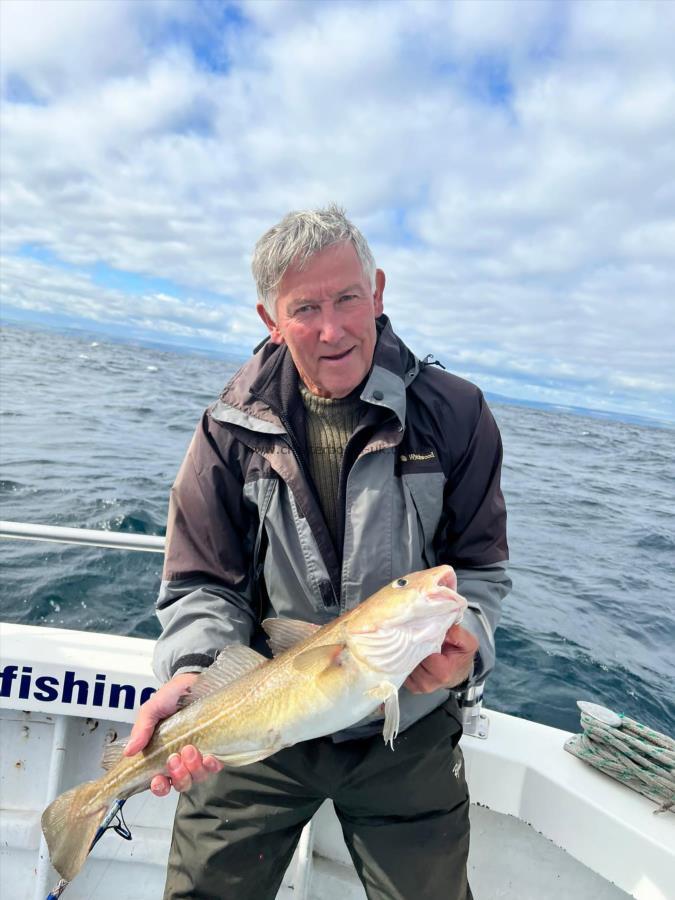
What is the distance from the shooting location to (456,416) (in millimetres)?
2867

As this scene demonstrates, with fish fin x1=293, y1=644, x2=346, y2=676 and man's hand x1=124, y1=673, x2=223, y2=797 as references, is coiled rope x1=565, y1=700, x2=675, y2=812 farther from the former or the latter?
man's hand x1=124, y1=673, x2=223, y2=797

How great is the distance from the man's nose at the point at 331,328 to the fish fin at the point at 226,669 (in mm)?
1390

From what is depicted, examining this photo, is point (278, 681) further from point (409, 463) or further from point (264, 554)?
point (409, 463)

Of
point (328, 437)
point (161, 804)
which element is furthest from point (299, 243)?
point (161, 804)

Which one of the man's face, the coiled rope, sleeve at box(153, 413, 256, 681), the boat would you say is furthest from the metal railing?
the coiled rope

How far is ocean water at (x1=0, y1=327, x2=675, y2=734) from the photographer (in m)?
6.68

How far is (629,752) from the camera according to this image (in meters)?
3.32

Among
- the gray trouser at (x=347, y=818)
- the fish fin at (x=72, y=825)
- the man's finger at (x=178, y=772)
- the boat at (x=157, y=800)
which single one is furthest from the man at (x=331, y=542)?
the boat at (x=157, y=800)

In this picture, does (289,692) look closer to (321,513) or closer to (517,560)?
(321,513)

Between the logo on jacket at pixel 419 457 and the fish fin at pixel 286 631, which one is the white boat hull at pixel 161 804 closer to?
the fish fin at pixel 286 631

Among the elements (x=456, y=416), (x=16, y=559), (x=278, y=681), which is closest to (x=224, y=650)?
(x=278, y=681)

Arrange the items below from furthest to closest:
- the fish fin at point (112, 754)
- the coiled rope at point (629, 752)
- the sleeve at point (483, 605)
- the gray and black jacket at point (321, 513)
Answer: the coiled rope at point (629, 752) < the gray and black jacket at point (321, 513) < the sleeve at point (483, 605) < the fish fin at point (112, 754)

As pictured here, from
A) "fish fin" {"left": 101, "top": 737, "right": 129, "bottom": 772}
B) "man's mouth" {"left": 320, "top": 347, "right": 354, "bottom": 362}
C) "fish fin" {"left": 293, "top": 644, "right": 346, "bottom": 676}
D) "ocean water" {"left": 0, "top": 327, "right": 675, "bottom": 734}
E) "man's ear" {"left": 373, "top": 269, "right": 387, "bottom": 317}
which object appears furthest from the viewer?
"ocean water" {"left": 0, "top": 327, "right": 675, "bottom": 734}

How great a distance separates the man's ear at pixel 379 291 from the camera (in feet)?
10.00
